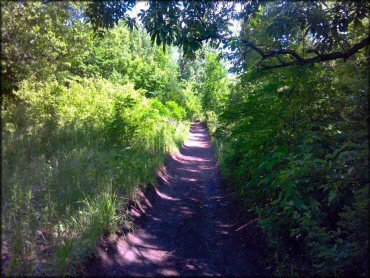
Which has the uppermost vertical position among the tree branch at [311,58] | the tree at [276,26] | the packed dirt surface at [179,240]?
the tree at [276,26]

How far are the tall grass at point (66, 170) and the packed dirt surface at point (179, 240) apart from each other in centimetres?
40

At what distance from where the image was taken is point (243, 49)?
26.5 ft

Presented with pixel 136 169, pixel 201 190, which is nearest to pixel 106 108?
pixel 136 169

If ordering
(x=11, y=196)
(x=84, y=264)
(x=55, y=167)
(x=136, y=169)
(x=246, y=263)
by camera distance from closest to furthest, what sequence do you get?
1. (x=84, y=264)
2. (x=11, y=196)
3. (x=246, y=263)
4. (x=55, y=167)
5. (x=136, y=169)

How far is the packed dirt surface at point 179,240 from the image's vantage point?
194 inches

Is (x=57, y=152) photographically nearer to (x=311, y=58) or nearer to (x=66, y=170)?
(x=66, y=170)

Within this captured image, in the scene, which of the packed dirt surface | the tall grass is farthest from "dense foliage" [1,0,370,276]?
the packed dirt surface

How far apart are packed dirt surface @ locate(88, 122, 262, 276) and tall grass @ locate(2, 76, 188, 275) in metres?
0.40

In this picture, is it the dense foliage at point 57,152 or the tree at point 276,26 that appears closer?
the dense foliage at point 57,152

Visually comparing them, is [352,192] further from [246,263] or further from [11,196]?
[11,196]

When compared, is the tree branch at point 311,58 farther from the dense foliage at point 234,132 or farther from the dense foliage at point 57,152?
the dense foliage at point 57,152

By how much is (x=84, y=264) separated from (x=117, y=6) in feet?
14.6

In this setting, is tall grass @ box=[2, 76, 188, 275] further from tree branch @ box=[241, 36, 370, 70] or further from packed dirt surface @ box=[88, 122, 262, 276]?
tree branch @ box=[241, 36, 370, 70]

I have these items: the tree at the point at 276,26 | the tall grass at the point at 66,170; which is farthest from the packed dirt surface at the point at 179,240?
the tree at the point at 276,26
